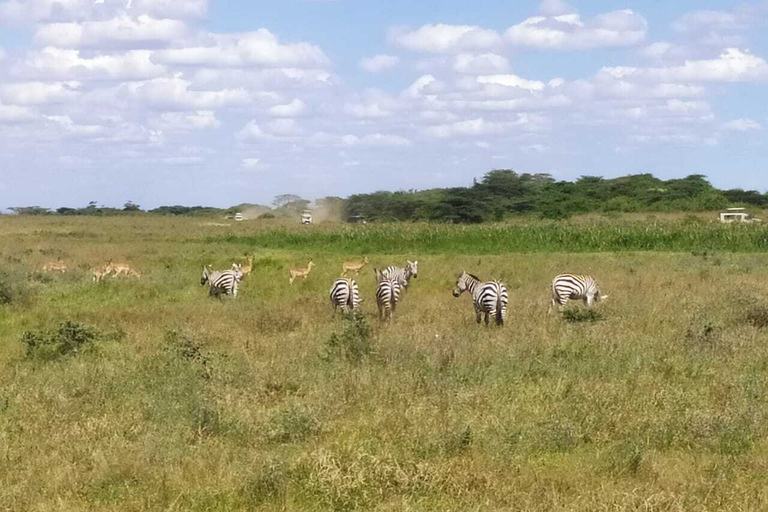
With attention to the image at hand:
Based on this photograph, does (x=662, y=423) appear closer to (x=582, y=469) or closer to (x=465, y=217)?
(x=582, y=469)

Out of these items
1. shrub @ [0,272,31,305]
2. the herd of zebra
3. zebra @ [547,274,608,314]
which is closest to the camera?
the herd of zebra

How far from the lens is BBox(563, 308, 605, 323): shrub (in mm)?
16264

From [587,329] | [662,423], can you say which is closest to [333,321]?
[587,329]

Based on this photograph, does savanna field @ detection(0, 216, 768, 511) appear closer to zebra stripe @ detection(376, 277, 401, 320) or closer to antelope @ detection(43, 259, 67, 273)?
zebra stripe @ detection(376, 277, 401, 320)

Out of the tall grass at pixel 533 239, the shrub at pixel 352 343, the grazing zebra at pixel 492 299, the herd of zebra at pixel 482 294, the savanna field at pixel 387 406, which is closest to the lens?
the savanna field at pixel 387 406

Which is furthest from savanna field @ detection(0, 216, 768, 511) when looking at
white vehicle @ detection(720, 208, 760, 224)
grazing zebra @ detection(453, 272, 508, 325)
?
white vehicle @ detection(720, 208, 760, 224)

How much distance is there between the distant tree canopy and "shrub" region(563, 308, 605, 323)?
4144 centimetres

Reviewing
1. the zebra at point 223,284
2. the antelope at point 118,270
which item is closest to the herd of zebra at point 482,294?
the zebra at point 223,284

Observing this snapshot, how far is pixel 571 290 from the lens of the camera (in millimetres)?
18328

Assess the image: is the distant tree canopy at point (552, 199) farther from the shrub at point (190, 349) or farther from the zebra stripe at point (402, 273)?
the shrub at point (190, 349)

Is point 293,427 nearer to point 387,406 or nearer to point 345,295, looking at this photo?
point 387,406

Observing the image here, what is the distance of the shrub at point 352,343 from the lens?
484 inches

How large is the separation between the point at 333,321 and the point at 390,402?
23.7 feet

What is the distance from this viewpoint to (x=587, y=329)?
14703 mm
